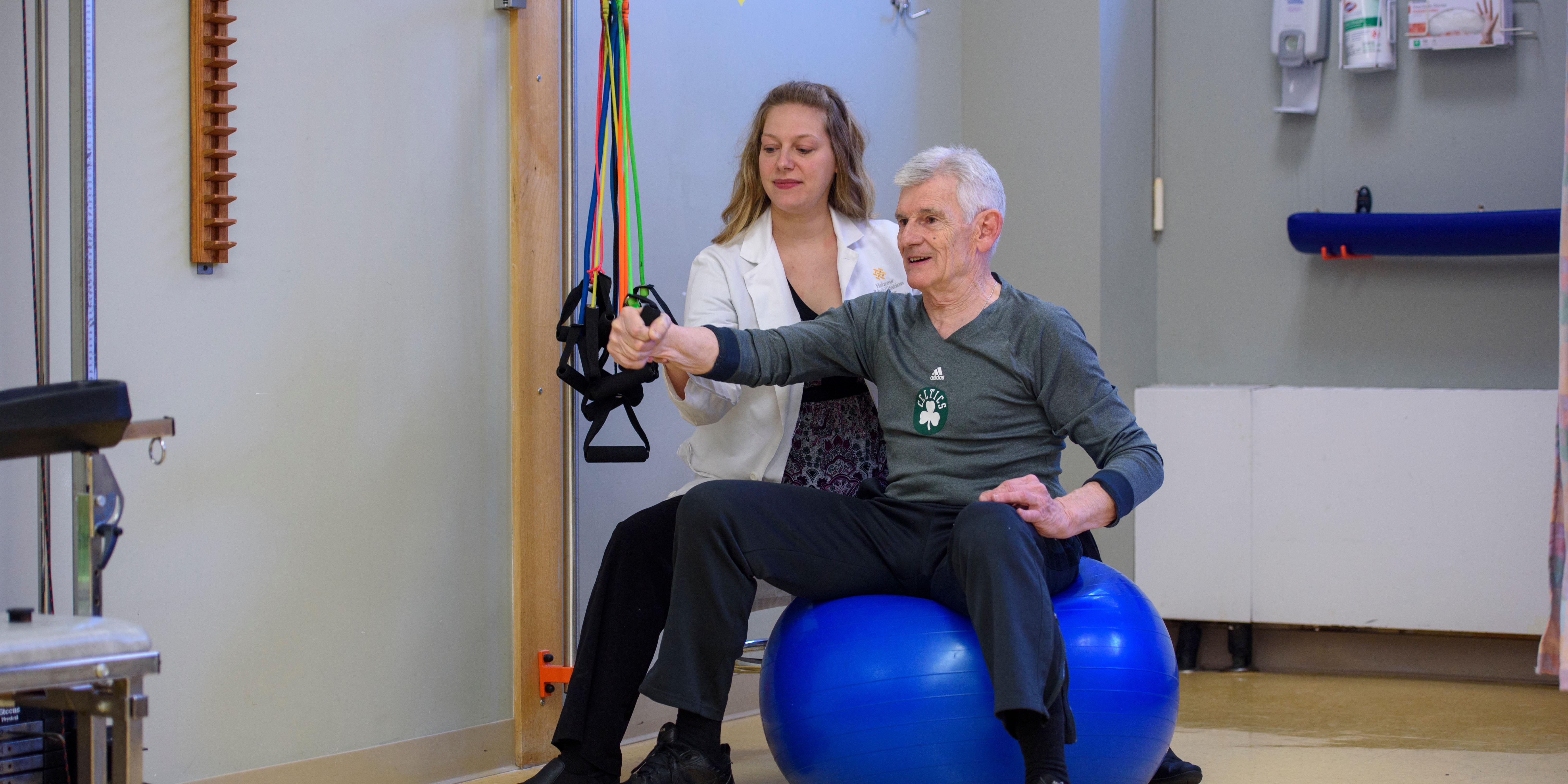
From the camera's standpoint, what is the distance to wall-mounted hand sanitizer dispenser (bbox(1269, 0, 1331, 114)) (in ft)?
11.6

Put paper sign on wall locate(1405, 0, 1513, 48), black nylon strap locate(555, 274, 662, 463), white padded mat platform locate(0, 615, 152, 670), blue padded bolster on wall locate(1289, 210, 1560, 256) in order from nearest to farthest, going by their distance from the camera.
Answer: white padded mat platform locate(0, 615, 152, 670) → black nylon strap locate(555, 274, 662, 463) → blue padded bolster on wall locate(1289, 210, 1560, 256) → paper sign on wall locate(1405, 0, 1513, 48)

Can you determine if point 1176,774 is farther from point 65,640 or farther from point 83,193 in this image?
point 83,193

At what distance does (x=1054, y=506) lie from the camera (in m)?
1.95

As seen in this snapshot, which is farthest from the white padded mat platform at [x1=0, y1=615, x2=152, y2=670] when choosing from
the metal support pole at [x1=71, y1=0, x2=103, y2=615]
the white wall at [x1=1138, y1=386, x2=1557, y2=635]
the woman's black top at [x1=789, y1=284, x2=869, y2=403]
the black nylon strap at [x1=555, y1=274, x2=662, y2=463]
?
the white wall at [x1=1138, y1=386, x2=1557, y2=635]

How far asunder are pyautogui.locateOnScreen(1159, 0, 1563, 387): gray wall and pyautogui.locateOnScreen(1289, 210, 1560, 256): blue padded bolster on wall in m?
0.11

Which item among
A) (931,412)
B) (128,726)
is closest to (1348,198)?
(931,412)

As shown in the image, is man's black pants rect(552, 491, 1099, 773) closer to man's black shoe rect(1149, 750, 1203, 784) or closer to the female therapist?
the female therapist

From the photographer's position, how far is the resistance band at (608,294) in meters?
2.19

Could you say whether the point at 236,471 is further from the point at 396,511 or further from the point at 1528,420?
the point at 1528,420

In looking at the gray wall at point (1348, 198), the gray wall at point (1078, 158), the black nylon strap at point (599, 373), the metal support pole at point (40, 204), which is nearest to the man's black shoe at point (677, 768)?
the black nylon strap at point (599, 373)

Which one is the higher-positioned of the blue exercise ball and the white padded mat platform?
the white padded mat platform

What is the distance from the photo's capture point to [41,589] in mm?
1831

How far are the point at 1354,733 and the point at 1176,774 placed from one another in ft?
2.31

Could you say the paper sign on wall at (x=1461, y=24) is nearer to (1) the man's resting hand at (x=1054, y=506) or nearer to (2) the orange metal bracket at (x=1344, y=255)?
(2) the orange metal bracket at (x=1344, y=255)
